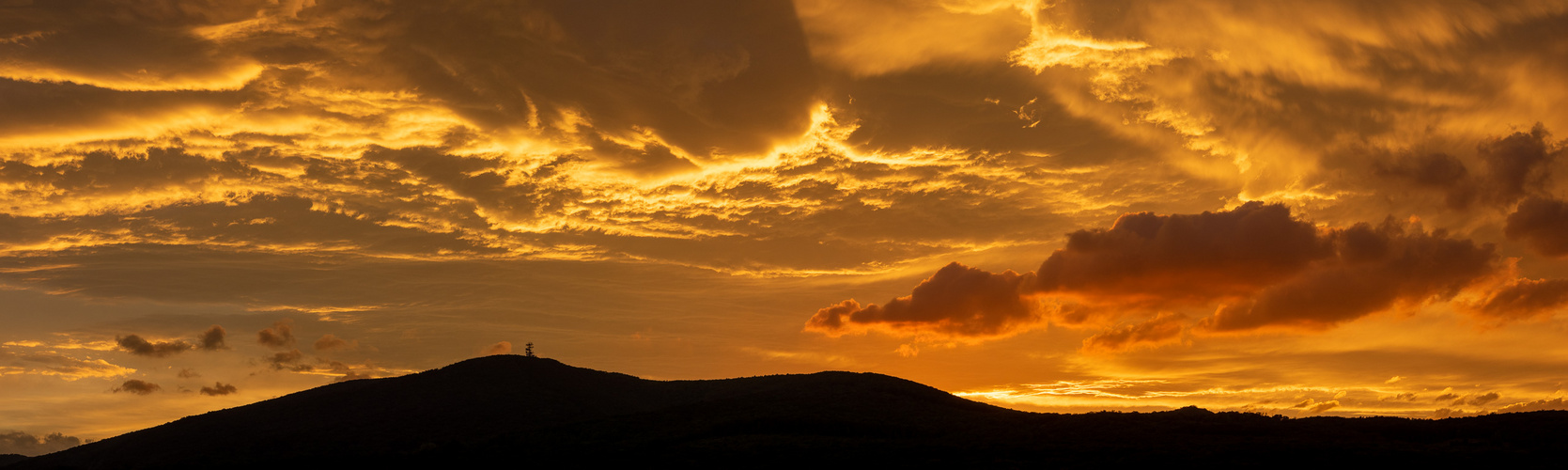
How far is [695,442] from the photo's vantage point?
82.9m

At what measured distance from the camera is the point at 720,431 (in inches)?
3484

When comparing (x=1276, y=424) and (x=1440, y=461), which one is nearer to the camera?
(x=1440, y=461)

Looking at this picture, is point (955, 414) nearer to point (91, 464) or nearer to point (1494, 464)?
point (1494, 464)

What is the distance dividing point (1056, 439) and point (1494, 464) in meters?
28.7

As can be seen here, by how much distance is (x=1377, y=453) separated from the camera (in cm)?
6531

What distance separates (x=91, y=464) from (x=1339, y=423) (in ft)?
404

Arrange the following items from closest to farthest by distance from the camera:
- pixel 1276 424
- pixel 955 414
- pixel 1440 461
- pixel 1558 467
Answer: pixel 1558 467
pixel 1440 461
pixel 1276 424
pixel 955 414

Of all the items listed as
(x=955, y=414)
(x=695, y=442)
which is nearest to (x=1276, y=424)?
(x=955, y=414)

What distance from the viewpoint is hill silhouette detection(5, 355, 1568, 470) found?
69875 mm

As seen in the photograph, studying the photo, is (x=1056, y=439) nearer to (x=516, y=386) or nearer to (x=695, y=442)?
(x=695, y=442)

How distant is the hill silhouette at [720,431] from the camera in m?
69.9

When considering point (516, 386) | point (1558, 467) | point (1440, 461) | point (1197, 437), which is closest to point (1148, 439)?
point (1197, 437)

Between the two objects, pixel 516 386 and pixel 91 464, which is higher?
pixel 516 386

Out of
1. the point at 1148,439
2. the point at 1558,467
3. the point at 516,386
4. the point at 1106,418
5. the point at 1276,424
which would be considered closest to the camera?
the point at 1558,467
